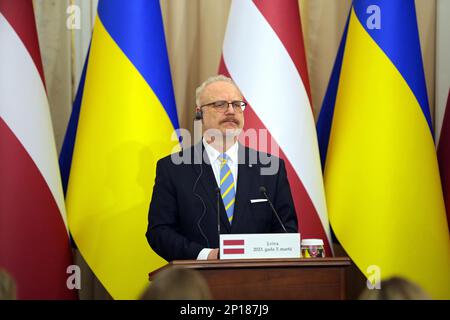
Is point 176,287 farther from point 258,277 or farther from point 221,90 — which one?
point 221,90

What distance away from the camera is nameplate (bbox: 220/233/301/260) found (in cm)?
242

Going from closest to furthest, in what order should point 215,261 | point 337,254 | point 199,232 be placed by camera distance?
point 215,261 < point 199,232 < point 337,254

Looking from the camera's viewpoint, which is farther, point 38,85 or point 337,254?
point 337,254

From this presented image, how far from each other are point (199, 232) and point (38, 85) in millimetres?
1146

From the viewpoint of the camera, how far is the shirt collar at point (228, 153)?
312cm

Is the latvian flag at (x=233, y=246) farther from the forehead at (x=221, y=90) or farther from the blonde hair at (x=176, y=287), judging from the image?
the blonde hair at (x=176, y=287)

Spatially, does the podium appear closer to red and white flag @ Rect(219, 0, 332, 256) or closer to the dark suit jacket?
the dark suit jacket

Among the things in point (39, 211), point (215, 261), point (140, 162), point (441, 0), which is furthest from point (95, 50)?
point (441, 0)

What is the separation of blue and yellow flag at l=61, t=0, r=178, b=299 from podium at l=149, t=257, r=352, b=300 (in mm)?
1089

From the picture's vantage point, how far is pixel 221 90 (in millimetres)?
3152

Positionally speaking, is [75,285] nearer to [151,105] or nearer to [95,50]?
[151,105]

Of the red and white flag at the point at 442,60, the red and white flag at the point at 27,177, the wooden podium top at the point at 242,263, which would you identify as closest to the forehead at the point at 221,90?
the red and white flag at the point at 27,177

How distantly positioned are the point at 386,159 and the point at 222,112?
86 cm

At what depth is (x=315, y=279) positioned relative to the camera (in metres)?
2.42
